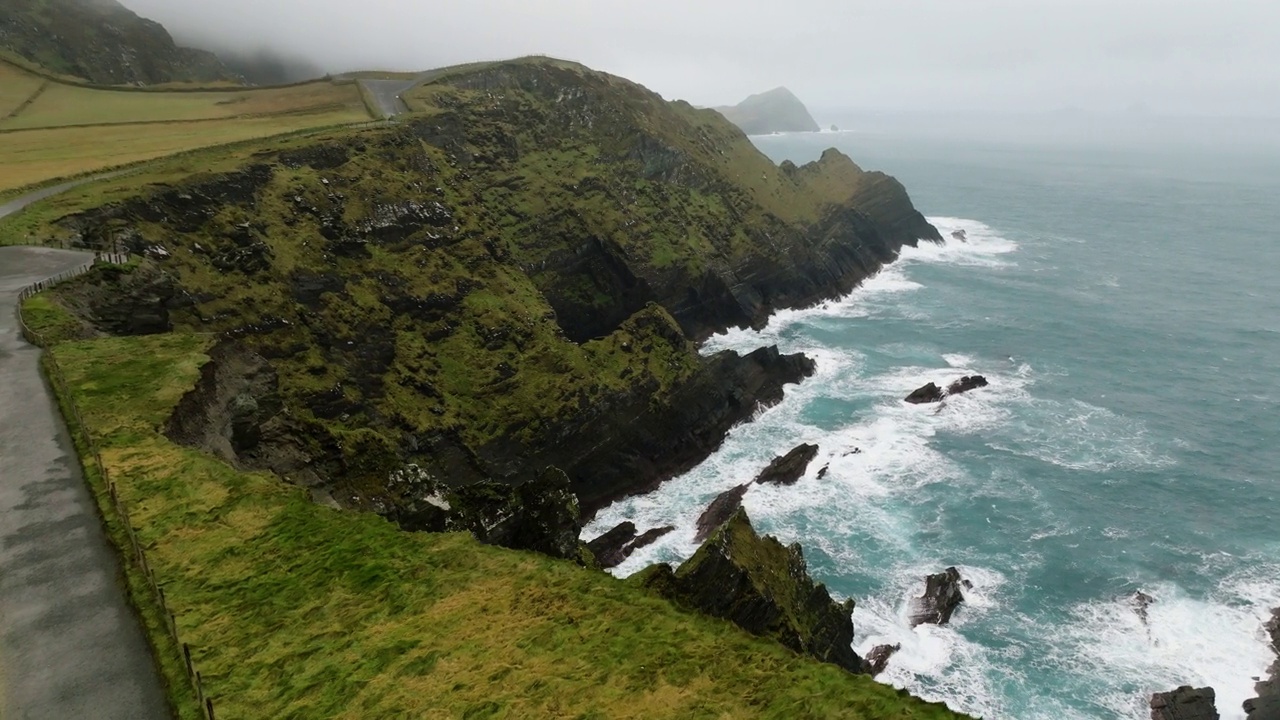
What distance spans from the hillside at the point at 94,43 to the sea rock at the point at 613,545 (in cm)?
12732

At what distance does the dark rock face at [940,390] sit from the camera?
71000mm

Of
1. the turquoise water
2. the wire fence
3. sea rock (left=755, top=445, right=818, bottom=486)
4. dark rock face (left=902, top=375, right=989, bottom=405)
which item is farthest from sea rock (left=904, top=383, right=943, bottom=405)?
the wire fence

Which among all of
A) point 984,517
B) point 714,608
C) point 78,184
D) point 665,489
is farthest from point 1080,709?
point 78,184

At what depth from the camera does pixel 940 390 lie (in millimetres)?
72688

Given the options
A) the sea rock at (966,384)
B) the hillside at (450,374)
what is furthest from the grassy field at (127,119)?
the sea rock at (966,384)

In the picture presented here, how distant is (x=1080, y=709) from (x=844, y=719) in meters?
32.4

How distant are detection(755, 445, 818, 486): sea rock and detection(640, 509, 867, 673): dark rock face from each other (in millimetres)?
22968

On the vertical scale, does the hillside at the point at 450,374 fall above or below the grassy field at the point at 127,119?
Answer: below

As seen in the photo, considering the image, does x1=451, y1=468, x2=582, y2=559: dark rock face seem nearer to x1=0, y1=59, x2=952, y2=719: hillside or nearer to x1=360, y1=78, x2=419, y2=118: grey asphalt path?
x1=0, y1=59, x2=952, y2=719: hillside

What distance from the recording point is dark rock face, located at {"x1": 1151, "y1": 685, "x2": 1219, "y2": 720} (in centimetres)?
3416

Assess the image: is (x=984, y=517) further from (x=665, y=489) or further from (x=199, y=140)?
(x=199, y=140)

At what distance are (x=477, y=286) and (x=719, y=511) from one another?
31.2 m

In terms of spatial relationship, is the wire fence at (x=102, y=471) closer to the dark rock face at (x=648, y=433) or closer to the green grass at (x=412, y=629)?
the green grass at (x=412, y=629)

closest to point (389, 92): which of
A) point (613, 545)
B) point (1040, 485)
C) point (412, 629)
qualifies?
point (613, 545)
